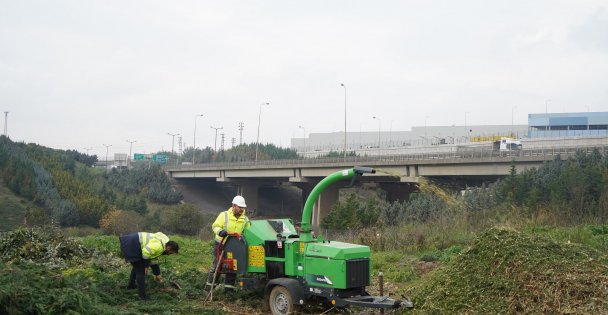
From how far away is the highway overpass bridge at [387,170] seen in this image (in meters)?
40.5

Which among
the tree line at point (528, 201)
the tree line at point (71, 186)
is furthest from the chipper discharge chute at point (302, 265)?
the tree line at point (71, 186)

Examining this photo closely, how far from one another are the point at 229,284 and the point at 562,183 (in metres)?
23.1

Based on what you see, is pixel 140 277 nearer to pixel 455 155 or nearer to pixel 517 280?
pixel 517 280

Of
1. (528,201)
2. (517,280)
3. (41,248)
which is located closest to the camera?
(517,280)

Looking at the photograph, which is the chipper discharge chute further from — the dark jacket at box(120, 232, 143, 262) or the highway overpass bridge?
the highway overpass bridge

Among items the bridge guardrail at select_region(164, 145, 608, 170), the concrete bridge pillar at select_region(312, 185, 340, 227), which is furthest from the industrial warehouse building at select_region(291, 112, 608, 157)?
the concrete bridge pillar at select_region(312, 185, 340, 227)

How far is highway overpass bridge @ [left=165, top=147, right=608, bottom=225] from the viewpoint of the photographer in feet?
133

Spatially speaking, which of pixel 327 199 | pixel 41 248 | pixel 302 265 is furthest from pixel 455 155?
pixel 302 265

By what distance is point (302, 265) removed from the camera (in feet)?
32.4

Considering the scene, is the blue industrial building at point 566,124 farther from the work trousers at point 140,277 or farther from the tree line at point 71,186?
the work trousers at point 140,277

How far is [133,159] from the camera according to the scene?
116 meters

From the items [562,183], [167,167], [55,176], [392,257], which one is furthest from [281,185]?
[392,257]

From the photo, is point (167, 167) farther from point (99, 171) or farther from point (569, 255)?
point (569, 255)

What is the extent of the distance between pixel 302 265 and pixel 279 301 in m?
0.72
